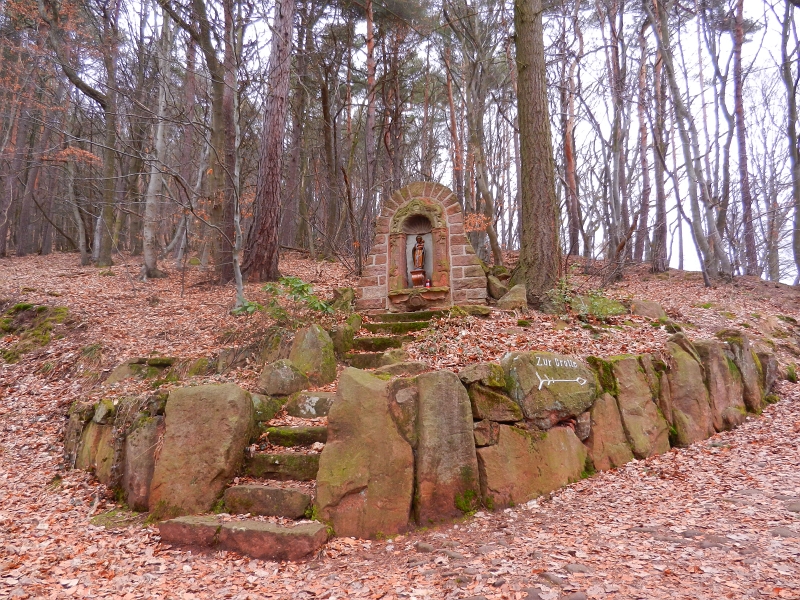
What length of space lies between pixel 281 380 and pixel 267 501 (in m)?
1.70

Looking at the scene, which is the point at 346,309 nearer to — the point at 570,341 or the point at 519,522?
the point at 570,341

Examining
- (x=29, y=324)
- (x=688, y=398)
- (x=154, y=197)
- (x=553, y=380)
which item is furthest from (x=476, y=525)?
(x=154, y=197)

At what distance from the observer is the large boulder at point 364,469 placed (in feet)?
13.4

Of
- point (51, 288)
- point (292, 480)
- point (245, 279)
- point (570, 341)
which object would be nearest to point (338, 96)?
point (245, 279)

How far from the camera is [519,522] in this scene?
4.11 meters

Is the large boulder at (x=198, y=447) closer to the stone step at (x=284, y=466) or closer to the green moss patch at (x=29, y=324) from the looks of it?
the stone step at (x=284, y=466)

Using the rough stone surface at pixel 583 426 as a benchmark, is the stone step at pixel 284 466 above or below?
below

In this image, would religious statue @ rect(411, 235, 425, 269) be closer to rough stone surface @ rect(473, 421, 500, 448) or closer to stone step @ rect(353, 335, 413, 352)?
stone step @ rect(353, 335, 413, 352)

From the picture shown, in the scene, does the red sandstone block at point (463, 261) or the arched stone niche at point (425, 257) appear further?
the red sandstone block at point (463, 261)

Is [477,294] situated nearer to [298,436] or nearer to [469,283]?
[469,283]

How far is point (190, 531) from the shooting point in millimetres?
3982

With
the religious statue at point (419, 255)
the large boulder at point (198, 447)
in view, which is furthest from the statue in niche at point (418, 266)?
the large boulder at point (198, 447)

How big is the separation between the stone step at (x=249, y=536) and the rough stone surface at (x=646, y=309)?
6.48m

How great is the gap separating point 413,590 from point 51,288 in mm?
10691
